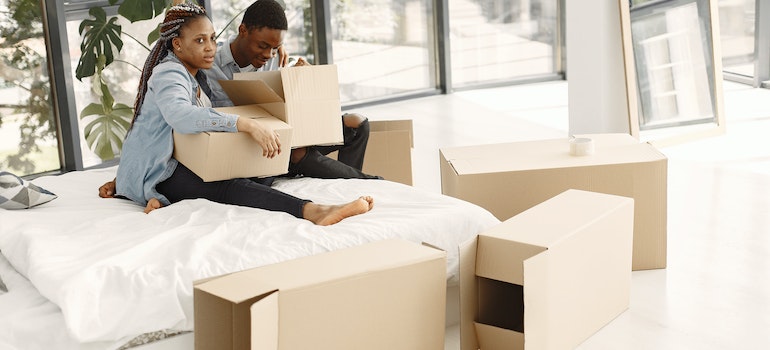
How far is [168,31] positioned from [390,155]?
37.0 inches

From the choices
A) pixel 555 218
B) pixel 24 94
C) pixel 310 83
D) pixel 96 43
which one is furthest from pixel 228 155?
pixel 24 94

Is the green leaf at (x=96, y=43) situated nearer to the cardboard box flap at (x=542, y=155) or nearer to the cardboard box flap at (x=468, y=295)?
the cardboard box flap at (x=542, y=155)

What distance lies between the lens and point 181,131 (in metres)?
2.54

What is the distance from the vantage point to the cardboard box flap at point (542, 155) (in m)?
2.75

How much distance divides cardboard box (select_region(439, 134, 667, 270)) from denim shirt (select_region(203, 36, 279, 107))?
803 mm

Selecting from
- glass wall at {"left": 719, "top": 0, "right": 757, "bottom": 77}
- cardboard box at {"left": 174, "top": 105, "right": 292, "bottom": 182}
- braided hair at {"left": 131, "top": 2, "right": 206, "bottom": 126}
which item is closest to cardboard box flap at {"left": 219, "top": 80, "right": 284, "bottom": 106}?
cardboard box at {"left": 174, "top": 105, "right": 292, "bottom": 182}

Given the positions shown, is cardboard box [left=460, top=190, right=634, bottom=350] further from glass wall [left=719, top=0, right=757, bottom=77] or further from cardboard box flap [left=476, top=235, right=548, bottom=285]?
glass wall [left=719, top=0, right=757, bottom=77]

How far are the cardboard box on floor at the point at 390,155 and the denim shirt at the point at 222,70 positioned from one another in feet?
1.48

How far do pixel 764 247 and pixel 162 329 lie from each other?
1.97 m

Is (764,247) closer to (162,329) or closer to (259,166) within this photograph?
(259,166)

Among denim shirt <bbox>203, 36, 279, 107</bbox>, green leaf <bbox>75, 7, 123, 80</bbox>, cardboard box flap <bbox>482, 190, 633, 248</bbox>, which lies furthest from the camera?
green leaf <bbox>75, 7, 123, 80</bbox>

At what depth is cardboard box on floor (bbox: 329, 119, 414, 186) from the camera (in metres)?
3.26

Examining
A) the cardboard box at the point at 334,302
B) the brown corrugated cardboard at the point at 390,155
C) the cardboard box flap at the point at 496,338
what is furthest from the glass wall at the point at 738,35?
the cardboard box at the point at 334,302

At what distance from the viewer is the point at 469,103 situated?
6.00 meters
